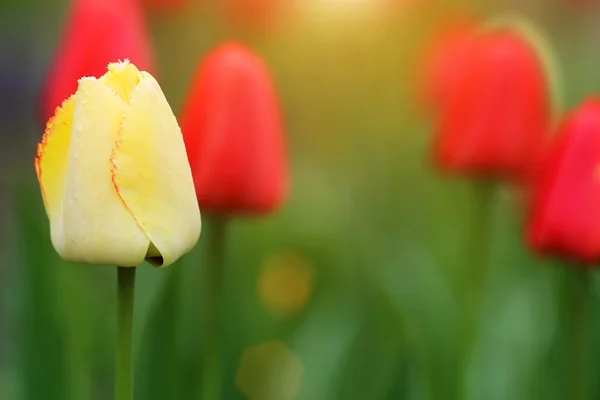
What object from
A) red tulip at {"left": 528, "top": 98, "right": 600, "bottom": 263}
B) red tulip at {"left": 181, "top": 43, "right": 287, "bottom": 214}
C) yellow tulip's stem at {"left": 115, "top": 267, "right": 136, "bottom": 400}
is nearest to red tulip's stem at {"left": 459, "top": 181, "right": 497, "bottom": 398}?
red tulip at {"left": 528, "top": 98, "right": 600, "bottom": 263}

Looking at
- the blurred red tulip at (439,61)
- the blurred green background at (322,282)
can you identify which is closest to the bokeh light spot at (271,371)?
the blurred green background at (322,282)

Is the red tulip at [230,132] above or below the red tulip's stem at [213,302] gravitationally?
above

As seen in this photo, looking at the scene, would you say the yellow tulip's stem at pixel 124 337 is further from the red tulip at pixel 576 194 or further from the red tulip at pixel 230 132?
the red tulip at pixel 576 194

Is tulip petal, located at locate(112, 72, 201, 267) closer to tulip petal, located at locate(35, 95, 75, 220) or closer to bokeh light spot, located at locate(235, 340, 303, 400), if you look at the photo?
tulip petal, located at locate(35, 95, 75, 220)

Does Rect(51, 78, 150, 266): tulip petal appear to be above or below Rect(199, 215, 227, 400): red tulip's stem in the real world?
above

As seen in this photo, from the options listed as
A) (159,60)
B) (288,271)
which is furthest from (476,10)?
(288,271)

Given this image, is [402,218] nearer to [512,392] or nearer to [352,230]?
Result: [352,230]
